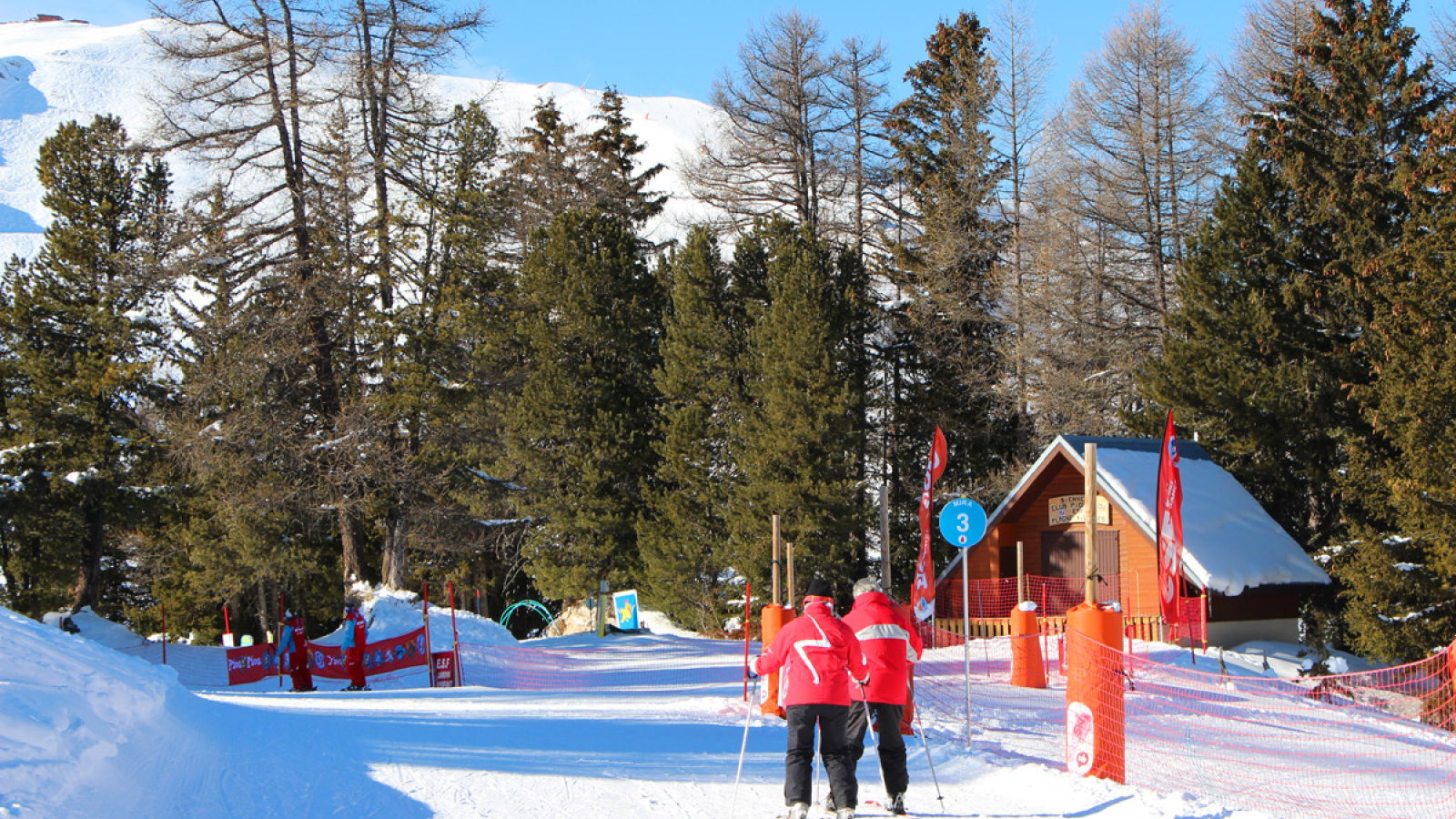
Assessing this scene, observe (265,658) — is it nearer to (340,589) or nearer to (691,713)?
(691,713)

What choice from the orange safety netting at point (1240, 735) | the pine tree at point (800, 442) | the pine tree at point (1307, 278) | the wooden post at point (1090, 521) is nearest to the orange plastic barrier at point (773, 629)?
the orange safety netting at point (1240, 735)

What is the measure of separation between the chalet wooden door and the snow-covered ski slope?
7.51 metres

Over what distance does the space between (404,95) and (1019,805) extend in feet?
80.1

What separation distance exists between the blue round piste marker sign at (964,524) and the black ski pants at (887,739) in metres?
6.65

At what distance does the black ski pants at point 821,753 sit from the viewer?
21.9 feet

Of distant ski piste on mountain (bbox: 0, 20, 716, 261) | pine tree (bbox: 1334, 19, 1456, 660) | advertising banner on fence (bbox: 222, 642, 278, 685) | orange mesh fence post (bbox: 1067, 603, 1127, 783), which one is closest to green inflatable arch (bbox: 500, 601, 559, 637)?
advertising banner on fence (bbox: 222, 642, 278, 685)

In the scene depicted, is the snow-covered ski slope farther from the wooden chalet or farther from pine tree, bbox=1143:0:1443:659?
pine tree, bbox=1143:0:1443:659

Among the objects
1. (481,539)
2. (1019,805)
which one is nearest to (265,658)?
(481,539)

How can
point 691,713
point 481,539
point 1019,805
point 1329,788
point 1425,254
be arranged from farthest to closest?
point 481,539
point 1425,254
point 691,713
point 1329,788
point 1019,805

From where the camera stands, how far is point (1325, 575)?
22234mm

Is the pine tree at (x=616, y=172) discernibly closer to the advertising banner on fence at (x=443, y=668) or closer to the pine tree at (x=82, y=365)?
the pine tree at (x=82, y=365)

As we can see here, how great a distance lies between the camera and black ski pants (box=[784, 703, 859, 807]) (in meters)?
6.66

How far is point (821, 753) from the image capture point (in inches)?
269

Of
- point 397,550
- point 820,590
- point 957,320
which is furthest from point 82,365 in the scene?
point 820,590
